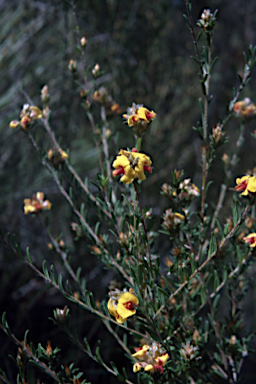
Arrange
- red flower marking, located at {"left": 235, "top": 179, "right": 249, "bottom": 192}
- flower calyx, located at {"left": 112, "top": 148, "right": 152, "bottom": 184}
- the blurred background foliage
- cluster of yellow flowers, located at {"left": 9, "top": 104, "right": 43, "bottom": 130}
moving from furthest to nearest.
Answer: the blurred background foliage
cluster of yellow flowers, located at {"left": 9, "top": 104, "right": 43, "bottom": 130}
red flower marking, located at {"left": 235, "top": 179, "right": 249, "bottom": 192}
flower calyx, located at {"left": 112, "top": 148, "right": 152, "bottom": 184}

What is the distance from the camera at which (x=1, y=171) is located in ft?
6.60

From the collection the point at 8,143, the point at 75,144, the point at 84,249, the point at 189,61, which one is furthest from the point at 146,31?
the point at 84,249

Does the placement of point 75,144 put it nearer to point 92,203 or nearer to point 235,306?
point 92,203

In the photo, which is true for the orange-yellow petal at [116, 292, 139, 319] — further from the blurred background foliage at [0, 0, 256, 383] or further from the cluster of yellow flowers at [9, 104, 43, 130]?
the blurred background foliage at [0, 0, 256, 383]

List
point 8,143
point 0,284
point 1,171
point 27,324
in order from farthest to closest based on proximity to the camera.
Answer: point 8,143 → point 1,171 → point 0,284 → point 27,324

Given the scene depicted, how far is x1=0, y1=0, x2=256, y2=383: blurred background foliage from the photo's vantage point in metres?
1.89

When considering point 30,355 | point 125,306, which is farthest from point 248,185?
point 30,355

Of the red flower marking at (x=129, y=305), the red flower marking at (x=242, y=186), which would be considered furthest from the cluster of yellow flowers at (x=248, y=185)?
the red flower marking at (x=129, y=305)

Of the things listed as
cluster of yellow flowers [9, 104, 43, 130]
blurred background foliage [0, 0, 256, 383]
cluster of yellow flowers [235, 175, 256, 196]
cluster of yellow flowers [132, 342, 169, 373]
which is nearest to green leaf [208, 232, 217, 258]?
cluster of yellow flowers [235, 175, 256, 196]

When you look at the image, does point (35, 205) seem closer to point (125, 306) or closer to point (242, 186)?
point (125, 306)

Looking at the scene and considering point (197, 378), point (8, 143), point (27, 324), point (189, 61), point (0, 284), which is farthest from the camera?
point (189, 61)

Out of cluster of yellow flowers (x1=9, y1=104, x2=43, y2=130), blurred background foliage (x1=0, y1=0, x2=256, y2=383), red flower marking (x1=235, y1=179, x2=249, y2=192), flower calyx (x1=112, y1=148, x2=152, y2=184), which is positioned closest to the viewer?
flower calyx (x1=112, y1=148, x2=152, y2=184)

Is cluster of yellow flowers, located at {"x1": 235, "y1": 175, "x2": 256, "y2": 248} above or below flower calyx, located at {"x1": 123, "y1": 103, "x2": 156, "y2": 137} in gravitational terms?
below

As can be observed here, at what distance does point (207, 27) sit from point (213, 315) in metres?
0.77
